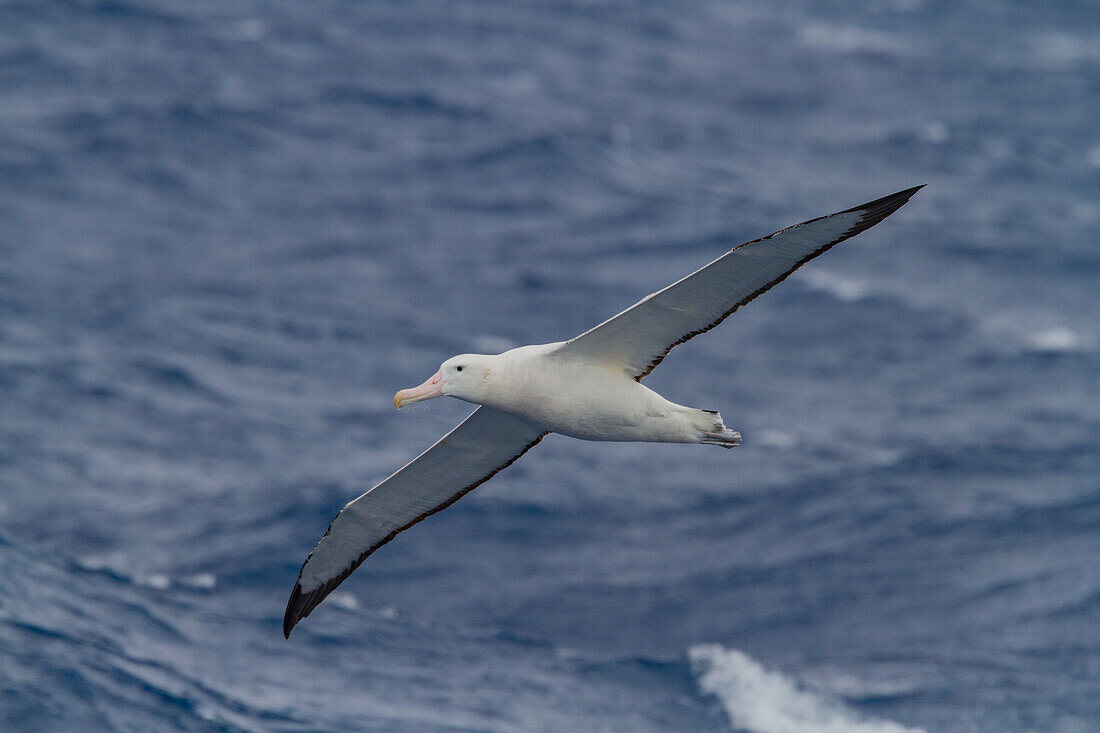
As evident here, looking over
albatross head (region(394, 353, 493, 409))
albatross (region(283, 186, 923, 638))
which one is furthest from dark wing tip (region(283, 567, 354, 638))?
albatross head (region(394, 353, 493, 409))

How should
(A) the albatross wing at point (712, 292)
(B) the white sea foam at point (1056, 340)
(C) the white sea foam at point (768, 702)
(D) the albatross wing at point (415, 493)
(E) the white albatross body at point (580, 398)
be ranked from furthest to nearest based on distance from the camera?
(B) the white sea foam at point (1056, 340), (C) the white sea foam at point (768, 702), (D) the albatross wing at point (415, 493), (E) the white albatross body at point (580, 398), (A) the albatross wing at point (712, 292)

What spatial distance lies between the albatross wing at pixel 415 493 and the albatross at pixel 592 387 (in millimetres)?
12

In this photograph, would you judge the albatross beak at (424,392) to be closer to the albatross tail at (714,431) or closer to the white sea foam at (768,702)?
the albatross tail at (714,431)

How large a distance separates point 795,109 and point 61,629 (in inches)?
939

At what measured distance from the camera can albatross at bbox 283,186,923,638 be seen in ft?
A: 32.2

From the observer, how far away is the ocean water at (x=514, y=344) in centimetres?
1773

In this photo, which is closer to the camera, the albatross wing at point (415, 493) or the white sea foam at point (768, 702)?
the albatross wing at point (415, 493)

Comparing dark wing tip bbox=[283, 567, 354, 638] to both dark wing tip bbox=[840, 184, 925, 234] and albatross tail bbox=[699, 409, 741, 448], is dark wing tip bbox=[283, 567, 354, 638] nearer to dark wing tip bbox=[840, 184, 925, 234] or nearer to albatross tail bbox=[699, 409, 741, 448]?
albatross tail bbox=[699, 409, 741, 448]

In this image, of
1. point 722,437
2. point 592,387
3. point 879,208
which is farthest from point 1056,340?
point 879,208

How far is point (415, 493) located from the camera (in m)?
12.1

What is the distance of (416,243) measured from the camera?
28.5 metres

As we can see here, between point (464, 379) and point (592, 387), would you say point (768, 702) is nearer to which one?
point (592, 387)

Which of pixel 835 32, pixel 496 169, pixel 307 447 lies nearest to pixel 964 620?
pixel 307 447

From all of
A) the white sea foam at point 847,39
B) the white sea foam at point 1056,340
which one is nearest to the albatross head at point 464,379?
the white sea foam at point 1056,340
